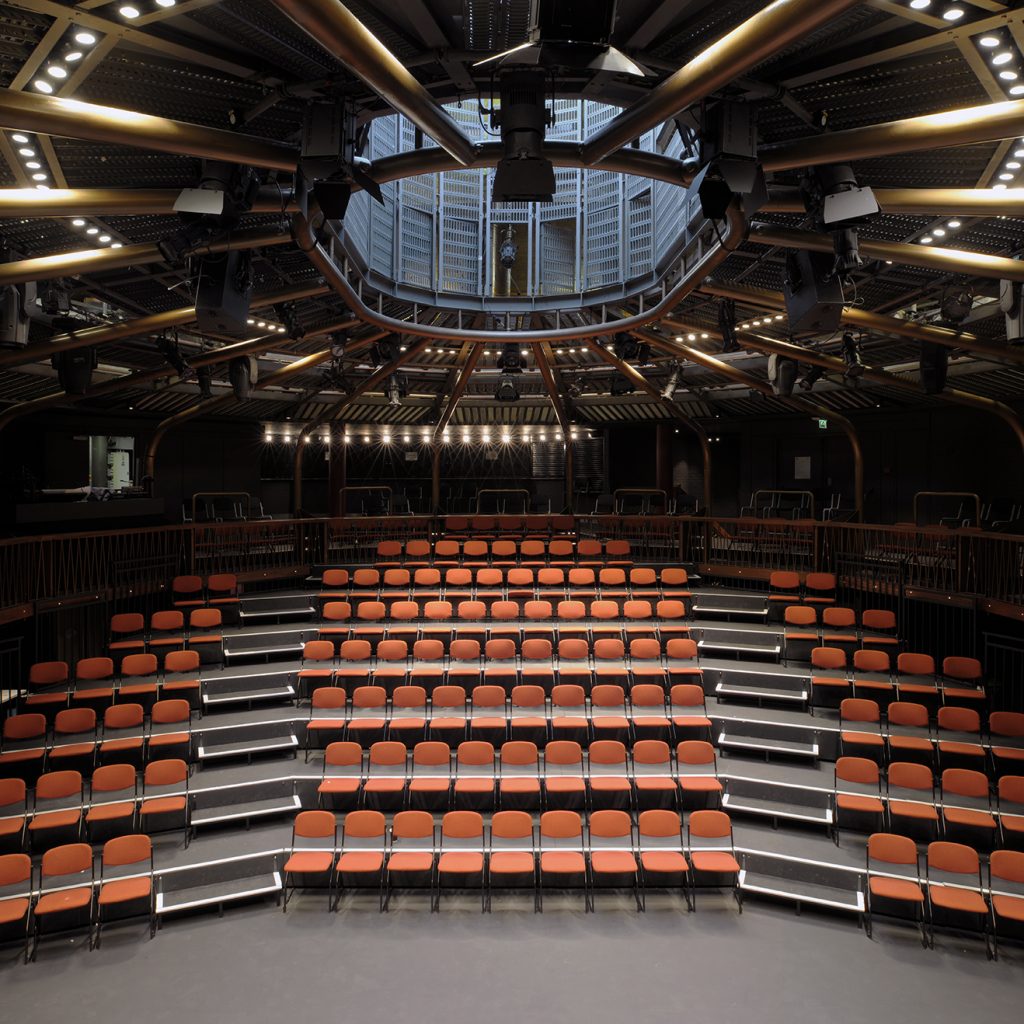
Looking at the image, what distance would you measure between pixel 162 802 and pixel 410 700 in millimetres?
3563

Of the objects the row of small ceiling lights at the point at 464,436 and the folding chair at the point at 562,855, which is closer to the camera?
the folding chair at the point at 562,855

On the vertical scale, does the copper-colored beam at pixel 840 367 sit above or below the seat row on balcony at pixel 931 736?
above

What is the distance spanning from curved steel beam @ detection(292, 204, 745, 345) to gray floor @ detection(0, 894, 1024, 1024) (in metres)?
7.49

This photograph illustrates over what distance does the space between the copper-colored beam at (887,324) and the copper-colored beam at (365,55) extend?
6184mm

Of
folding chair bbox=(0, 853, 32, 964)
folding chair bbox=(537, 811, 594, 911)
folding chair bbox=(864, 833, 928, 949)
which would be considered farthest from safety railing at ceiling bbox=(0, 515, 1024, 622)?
folding chair bbox=(537, 811, 594, 911)

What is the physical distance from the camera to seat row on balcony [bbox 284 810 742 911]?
27.7 ft

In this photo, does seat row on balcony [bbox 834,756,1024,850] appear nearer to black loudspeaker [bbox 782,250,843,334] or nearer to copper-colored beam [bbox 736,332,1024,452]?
black loudspeaker [bbox 782,250,843,334]

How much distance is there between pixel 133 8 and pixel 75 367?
28.3 feet

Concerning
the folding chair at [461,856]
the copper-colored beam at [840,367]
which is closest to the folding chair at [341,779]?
the folding chair at [461,856]

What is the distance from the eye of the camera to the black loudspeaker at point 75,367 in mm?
11523

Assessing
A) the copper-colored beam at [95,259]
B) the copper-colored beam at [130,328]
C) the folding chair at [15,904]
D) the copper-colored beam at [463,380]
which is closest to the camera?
the copper-colored beam at [95,259]

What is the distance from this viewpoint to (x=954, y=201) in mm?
6031

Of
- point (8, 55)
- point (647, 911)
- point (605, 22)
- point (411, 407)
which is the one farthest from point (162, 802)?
point (411, 407)

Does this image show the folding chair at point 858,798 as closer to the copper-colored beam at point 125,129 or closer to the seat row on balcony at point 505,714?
the seat row on balcony at point 505,714
